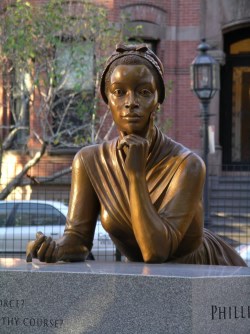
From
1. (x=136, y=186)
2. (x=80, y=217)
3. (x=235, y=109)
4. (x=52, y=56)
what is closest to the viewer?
(x=136, y=186)

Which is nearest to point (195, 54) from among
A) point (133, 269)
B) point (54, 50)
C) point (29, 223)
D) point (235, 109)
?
point (235, 109)

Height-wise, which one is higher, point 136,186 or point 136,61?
point 136,61

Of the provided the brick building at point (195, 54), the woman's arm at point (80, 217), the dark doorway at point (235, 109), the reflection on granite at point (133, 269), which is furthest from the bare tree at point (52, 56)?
the reflection on granite at point (133, 269)

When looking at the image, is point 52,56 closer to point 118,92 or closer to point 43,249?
point 118,92

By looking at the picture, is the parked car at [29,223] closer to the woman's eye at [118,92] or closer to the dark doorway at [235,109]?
the woman's eye at [118,92]

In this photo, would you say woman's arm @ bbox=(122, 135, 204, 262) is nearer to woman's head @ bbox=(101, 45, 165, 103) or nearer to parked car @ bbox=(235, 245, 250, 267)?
woman's head @ bbox=(101, 45, 165, 103)

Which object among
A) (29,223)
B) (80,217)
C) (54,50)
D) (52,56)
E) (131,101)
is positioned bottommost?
(29,223)

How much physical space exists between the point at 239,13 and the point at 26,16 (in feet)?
22.7

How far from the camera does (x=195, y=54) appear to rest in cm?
2233

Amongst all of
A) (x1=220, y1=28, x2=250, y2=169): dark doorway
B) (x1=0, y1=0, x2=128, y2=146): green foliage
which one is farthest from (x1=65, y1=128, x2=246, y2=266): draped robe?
(x1=220, y1=28, x2=250, y2=169): dark doorway

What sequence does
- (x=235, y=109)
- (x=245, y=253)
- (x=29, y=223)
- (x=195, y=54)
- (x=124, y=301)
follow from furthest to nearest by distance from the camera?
(x=235, y=109) < (x=195, y=54) < (x=29, y=223) < (x=245, y=253) < (x=124, y=301)

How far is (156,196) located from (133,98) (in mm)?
547

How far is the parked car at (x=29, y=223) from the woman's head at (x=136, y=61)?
8423 mm

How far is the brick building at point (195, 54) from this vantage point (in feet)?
71.8
